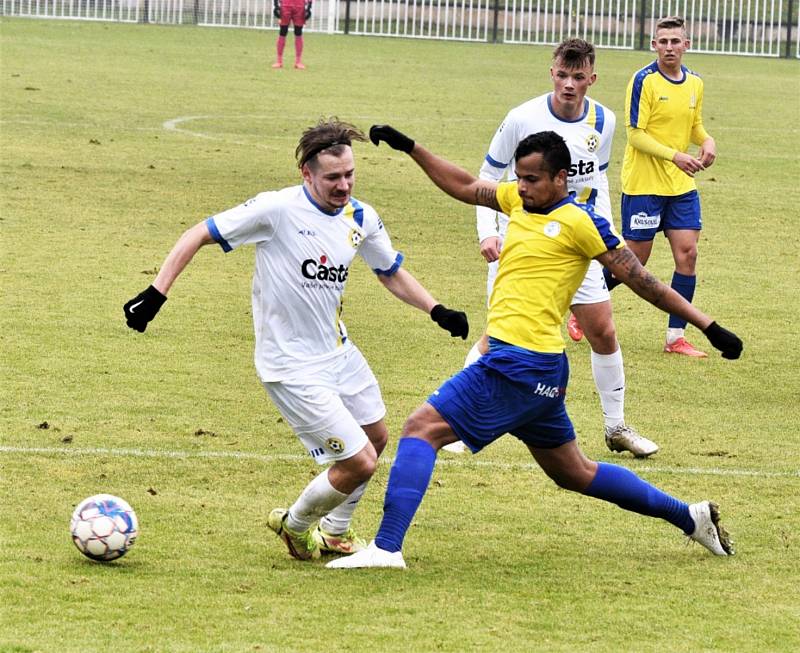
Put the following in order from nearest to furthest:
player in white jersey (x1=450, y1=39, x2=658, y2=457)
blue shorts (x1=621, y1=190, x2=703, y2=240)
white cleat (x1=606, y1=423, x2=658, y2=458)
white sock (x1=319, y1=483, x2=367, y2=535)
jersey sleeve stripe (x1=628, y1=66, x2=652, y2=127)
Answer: white sock (x1=319, y1=483, x2=367, y2=535), white cleat (x1=606, y1=423, x2=658, y2=458), player in white jersey (x1=450, y1=39, x2=658, y2=457), jersey sleeve stripe (x1=628, y1=66, x2=652, y2=127), blue shorts (x1=621, y1=190, x2=703, y2=240)

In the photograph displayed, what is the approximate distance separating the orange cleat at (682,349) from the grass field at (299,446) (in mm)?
122

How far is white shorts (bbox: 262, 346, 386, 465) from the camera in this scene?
7.04 meters

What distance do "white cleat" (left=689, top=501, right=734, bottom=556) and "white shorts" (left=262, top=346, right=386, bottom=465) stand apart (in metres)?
1.55

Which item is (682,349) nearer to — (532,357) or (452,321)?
(452,321)

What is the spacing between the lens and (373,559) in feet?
22.6

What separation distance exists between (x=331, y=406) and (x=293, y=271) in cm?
62

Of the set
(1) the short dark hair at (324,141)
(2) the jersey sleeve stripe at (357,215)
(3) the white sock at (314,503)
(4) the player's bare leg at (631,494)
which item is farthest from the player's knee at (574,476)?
(1) the short dark hair at (324,141)

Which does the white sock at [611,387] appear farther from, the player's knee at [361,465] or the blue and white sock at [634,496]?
the player's knee at [361,465]

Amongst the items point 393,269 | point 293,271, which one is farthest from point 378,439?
point 293,271

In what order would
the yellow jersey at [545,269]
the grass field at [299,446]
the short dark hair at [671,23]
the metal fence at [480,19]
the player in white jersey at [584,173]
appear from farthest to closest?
the metal fence at [480,19]
the short dark hair at [671,23]
the player in white jersey at [584,173]
the yellow jersey at [545,269]
the grass field at [299,446]

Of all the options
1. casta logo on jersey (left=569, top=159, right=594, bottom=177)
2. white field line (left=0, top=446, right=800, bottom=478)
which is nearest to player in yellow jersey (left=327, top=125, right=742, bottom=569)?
white field line (left=0, top=446, right=800, bottom=478)

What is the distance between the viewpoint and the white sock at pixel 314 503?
7105mm

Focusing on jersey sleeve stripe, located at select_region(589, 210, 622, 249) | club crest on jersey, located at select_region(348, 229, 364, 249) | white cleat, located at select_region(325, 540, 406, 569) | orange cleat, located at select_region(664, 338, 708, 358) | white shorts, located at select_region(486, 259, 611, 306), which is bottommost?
white cleat, located at select_region(325, 540, 406, 569)

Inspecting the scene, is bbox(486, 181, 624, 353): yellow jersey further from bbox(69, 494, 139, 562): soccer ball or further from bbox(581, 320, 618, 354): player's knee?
bbox(581, 320, 618, 354): player's knee
